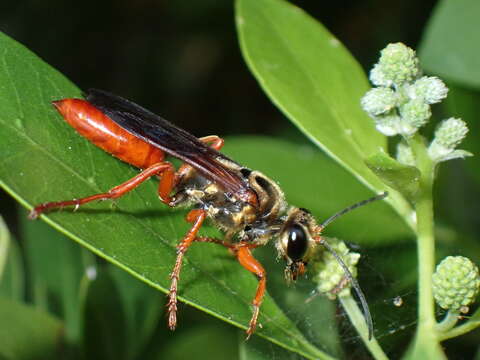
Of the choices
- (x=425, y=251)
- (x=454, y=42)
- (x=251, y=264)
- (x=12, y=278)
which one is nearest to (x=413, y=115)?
(x=425, y=251)

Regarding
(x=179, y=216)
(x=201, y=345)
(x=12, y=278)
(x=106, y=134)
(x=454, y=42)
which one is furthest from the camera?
(x=454, y=42)

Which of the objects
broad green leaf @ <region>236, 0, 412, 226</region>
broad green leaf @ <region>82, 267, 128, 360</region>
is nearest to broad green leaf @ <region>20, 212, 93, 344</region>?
broad green leaf @ <region>82, 267, 128, 360</region>

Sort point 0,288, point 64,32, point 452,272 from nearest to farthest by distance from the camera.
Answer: point 452,272 < point 0,288 < point 64,32

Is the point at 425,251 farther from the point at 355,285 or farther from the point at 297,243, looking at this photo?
the point at 297,243

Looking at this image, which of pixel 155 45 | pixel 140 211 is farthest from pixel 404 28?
pixel 140 211

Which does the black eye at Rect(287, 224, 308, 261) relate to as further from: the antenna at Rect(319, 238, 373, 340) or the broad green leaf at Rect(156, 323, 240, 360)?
the broad green leaf at Rect(156, 323, 240, 360)

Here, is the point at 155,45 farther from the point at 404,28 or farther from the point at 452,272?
the point at 452,272
